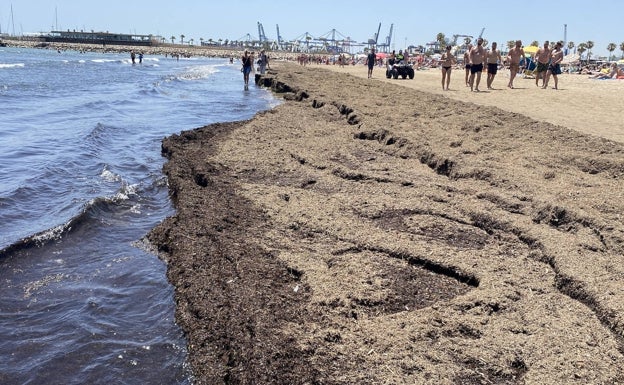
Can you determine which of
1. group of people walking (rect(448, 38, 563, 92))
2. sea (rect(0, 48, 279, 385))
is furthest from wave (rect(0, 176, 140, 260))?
group of people walking (rect(448, 38, 563, 92))

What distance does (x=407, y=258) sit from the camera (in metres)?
4.65

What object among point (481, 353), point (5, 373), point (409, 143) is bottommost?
point (5, 373)

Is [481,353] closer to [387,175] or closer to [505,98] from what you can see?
[387,175]

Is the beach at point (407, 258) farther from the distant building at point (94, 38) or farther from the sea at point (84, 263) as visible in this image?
the distant building at point (94, 38)

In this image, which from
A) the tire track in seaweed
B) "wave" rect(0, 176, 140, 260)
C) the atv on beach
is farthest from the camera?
the atv on beach

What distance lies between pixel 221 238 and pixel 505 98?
38.5 feet

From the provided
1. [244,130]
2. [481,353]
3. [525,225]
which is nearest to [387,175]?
[525,225]

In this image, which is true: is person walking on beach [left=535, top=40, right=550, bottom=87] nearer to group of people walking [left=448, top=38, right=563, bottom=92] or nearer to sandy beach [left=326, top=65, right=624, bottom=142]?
group of people walking [left=448, top=38, right=563, bottom=92]

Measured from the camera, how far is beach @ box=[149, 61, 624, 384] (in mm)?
3232

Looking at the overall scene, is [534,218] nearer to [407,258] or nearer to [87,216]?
[407,258]

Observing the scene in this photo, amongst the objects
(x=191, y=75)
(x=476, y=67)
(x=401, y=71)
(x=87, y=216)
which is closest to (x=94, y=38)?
(x=191, y=75)

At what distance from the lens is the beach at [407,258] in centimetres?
323

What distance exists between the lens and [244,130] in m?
11.6

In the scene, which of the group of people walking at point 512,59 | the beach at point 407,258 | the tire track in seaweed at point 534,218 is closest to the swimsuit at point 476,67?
the group of people walking at point 512,59
